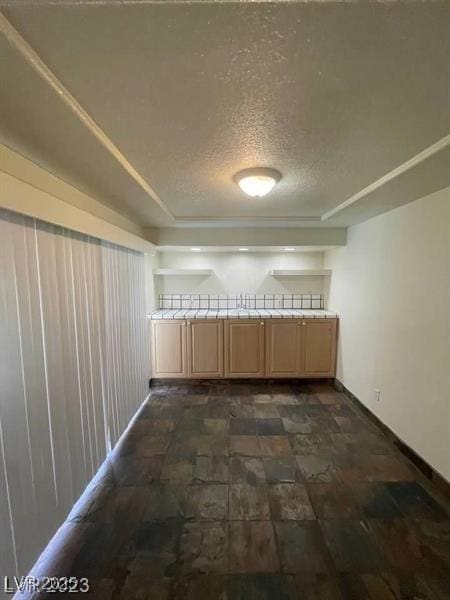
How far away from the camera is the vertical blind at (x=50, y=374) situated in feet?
4.44

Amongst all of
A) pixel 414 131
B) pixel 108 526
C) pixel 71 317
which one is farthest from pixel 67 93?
pixel 108 526

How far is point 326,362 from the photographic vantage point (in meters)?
4.14

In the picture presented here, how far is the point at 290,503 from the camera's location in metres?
2.01

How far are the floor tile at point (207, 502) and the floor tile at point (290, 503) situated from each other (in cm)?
33

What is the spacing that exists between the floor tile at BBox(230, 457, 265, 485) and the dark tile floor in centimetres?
1

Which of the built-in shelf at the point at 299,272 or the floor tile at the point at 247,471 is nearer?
the floor tile at the point at 247,471

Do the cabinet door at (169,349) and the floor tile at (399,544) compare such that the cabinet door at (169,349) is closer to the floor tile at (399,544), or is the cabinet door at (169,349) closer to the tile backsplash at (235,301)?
the tile backsplash at (235,301)

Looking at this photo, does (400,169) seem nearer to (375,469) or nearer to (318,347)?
(375,469)

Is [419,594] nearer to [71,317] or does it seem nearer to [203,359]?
[71,317]

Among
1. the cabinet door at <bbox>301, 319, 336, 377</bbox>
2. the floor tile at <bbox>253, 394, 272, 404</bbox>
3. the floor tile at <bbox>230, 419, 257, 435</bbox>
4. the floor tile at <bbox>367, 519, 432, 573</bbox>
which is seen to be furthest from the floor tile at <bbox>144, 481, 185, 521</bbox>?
the cabinet door at <bbox>301, 319, 336, 377</bbox>

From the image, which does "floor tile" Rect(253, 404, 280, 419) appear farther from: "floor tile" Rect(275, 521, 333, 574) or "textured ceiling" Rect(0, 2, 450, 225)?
"textured ceiling" Rect(0, 2, 450, 225)

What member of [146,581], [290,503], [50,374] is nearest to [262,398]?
[290,503]

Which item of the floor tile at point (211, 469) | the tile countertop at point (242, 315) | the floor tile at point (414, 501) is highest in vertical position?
the tile countertop at point (242, 315)

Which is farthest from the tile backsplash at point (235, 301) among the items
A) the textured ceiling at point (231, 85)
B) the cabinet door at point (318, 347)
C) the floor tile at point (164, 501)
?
the textured ceiling at point (231, 85)
